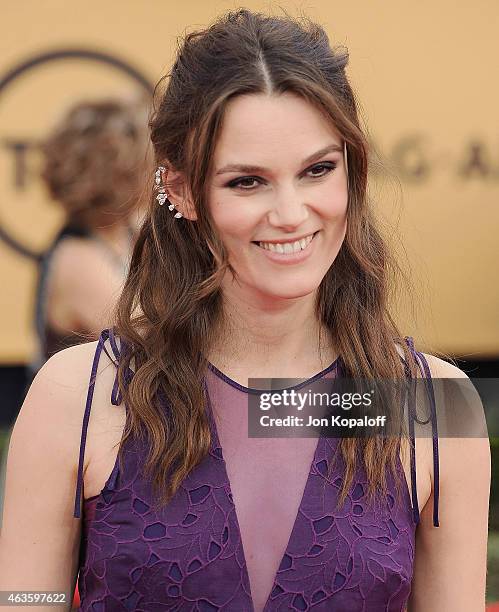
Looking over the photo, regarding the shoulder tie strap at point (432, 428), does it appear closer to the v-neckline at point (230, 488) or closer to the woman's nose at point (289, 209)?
the v-neckline at point (230, 488)

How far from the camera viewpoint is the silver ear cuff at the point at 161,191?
2.15 metres

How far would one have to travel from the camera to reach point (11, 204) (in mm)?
5473

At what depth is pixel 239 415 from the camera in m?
2.10

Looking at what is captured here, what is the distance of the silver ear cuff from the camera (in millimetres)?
2154

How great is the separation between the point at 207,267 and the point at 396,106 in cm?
372

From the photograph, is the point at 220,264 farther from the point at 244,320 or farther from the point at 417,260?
the point at 417,260

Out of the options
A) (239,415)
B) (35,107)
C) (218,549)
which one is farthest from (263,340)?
(35,107)

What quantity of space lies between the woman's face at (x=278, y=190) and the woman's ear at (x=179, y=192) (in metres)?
0.09

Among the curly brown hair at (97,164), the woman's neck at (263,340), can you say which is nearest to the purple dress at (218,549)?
the woman's neck at (263,340)

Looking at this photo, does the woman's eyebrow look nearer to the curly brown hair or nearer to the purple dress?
the purple dress

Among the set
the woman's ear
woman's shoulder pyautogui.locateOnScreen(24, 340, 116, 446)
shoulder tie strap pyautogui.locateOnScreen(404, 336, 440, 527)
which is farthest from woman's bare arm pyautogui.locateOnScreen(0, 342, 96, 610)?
shoulder tie strap pyautogui.locateOnScreen(404, 336, 440, 527)

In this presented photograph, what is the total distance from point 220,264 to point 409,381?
0.42 m

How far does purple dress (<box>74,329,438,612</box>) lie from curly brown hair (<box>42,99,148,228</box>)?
1.84 metres

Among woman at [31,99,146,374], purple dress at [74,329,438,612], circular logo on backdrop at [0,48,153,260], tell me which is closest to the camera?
purple dress at [74,329,438,612]
